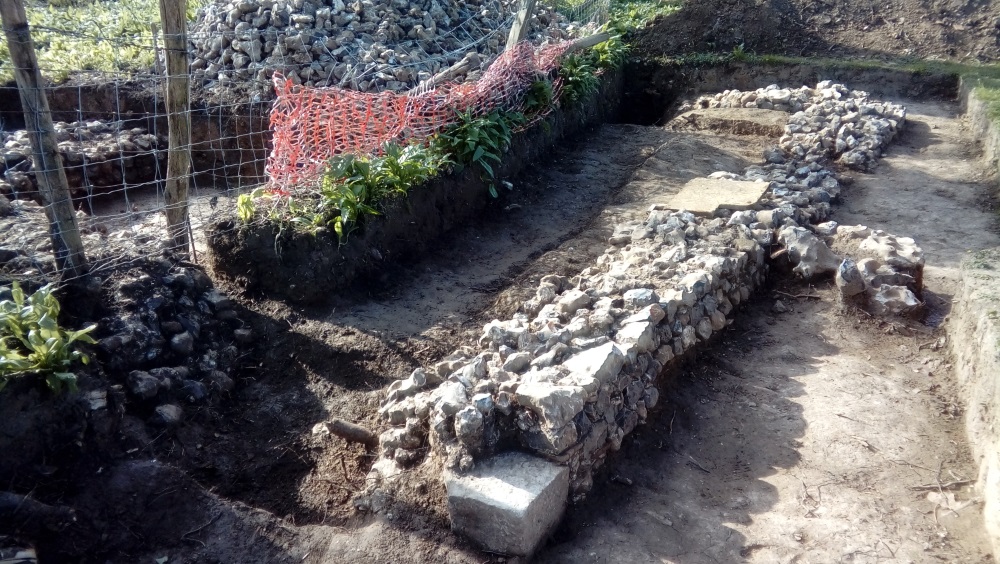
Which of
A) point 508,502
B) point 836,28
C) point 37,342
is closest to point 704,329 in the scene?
point 508,502

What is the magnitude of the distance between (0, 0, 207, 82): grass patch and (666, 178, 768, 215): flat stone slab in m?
6.41

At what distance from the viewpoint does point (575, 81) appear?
27.8 ft

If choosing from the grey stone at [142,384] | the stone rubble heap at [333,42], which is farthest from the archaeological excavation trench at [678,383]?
the stone rubble heap at [333,42]

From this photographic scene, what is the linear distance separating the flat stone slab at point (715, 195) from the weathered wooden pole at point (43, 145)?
4323 millimetres

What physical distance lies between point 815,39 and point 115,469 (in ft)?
39.4

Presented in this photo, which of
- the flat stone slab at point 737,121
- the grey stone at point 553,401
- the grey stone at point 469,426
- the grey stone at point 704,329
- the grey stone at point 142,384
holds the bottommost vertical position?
the grey stone at point 142,384

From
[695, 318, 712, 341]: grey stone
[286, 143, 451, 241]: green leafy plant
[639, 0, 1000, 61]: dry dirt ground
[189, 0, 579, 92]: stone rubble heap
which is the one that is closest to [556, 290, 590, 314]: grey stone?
[695, 318, 712, 341]: grey stone

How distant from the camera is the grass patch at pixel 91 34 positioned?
348 inches

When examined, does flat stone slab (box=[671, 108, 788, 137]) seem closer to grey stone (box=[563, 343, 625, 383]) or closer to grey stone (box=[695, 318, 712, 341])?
grey stone (box=[695, 318, 712, 341])

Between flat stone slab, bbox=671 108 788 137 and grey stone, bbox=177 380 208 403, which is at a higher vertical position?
flat stone slab, bbox=671 108 788 137

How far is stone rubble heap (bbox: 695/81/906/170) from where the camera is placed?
7.61 m

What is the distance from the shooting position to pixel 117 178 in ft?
26.4

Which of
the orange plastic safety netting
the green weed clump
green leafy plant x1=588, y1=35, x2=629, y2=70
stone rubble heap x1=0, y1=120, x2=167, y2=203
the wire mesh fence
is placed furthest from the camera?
green leafy plant x1=588, y1=35, x2=629, y2=70

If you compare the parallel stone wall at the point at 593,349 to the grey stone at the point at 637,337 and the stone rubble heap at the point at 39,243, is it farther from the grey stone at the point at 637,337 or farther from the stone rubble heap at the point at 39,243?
the stone rubble heap at the point at 39,243
